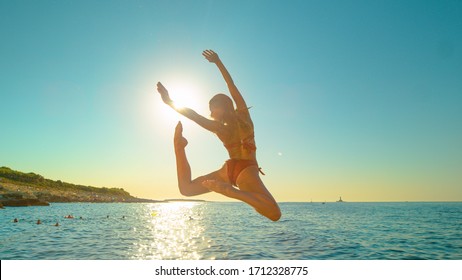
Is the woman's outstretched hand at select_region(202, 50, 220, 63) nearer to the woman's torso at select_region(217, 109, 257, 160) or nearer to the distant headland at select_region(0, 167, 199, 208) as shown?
the woman's torso at select_region(217, 109, 257, 160)

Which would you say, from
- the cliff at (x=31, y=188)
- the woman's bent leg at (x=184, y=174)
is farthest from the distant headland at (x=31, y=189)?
the woman's bent leg at (x=184, y=174)

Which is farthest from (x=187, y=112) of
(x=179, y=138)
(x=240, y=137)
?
(x=179, y=138)

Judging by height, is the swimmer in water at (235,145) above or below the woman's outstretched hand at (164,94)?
below

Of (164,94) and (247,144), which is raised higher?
A: (164,94)

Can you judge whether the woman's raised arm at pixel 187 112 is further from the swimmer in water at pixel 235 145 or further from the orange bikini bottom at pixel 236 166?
the orange bikini bottom at pixel 236 166

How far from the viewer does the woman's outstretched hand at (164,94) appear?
14.8ft

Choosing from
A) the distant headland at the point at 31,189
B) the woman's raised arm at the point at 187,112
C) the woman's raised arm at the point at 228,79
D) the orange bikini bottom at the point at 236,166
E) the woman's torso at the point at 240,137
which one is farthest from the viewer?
the distant headland at the point at 31,189

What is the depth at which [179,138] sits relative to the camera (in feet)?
17.8

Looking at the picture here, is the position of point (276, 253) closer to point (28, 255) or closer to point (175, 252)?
point (175, 252)

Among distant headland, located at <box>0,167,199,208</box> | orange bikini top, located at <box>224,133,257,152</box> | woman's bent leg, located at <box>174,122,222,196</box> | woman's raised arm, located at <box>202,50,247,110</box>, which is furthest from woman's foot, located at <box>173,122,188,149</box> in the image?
distant headland, located at <box>0,167,199,208</box>

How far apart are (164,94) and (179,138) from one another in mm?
1075

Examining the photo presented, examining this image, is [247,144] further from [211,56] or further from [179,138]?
[211,56]
